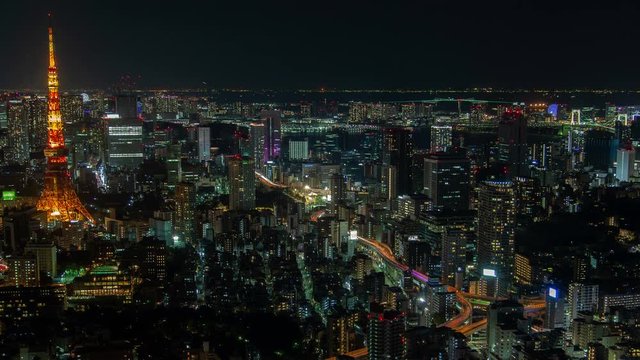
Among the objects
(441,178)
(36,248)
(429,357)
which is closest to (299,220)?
(441,178)

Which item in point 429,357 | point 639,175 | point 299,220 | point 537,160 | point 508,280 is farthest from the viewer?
point 537,160

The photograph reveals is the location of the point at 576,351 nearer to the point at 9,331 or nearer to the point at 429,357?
the point at 429,357

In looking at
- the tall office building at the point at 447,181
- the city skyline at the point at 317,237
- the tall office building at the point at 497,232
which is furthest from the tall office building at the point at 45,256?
the tall office building at the point at 447,181

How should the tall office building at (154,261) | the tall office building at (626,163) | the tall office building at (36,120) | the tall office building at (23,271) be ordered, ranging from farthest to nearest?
the tall office building at (36,120)
the tall office building at (626,163)
the tall office building at (154,261)
the tall office building at (23,271)

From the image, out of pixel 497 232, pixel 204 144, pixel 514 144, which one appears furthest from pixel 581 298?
pixel 204 144

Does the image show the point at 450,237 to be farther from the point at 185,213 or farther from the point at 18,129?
the point at 18,129

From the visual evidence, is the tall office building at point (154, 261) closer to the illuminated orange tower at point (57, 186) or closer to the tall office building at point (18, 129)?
the illuminated orange tower at point (57, 186)
